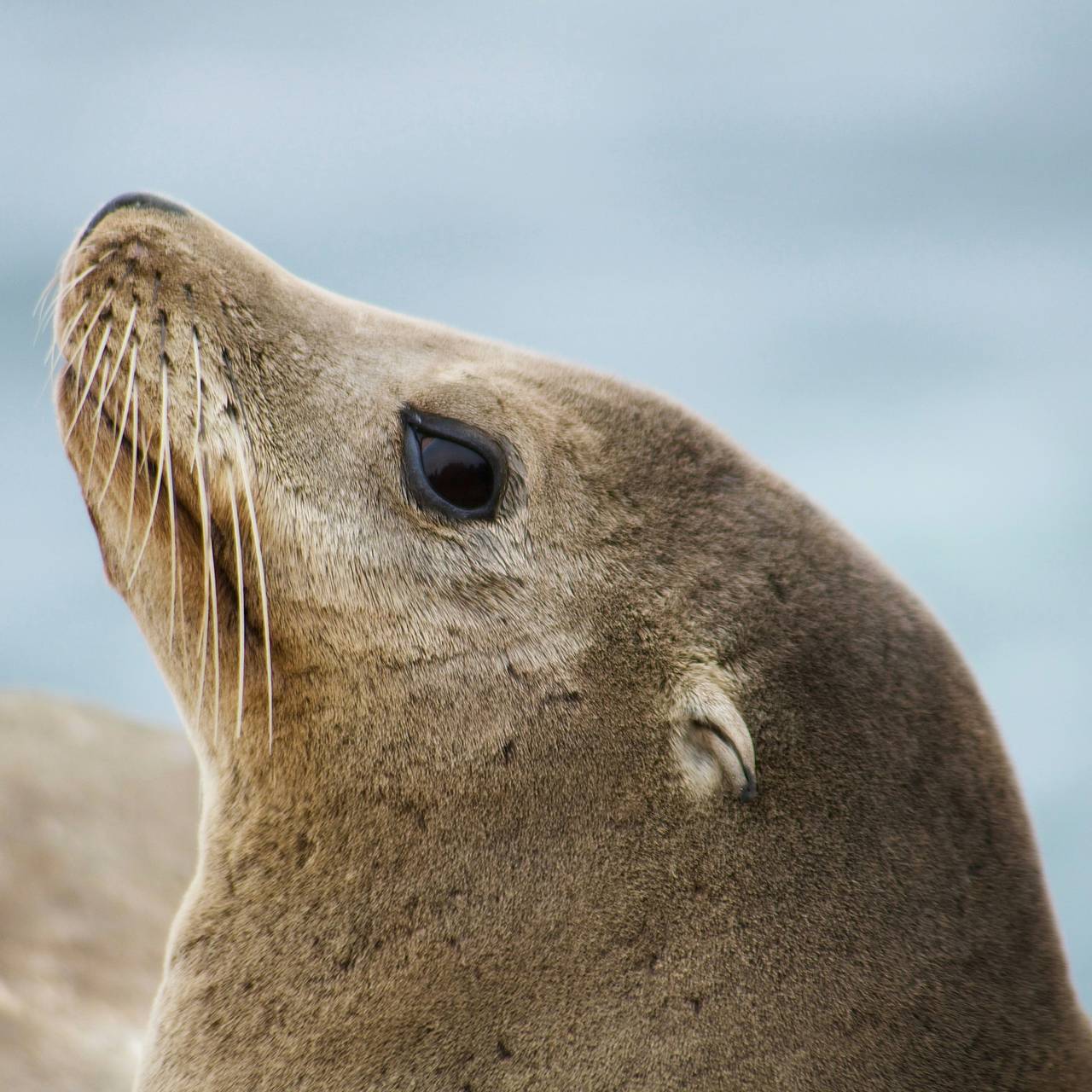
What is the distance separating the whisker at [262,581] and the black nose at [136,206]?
2.03 feet

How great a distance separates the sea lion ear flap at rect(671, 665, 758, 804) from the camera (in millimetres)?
3041

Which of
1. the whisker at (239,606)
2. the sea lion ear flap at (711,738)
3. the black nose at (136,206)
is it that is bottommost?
the sea lion ear flap at (711,738)

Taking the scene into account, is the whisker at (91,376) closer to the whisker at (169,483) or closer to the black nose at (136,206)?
the whisker at (169,483)

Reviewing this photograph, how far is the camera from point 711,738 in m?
3.10

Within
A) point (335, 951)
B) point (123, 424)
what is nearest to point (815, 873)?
point (335, 951)

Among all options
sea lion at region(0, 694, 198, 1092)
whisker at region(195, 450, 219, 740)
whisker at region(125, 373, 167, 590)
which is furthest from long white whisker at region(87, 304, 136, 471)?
sea lion at region(0, 694, 198, 1092)

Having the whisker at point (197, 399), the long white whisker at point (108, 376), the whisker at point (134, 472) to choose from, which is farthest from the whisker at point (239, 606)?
the long white whisker at point (108, 376)

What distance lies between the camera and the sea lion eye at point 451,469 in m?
3.27

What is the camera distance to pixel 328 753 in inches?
126

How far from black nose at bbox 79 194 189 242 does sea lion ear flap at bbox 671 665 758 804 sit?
5.16 ft

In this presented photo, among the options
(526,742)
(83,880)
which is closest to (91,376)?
(526,742)

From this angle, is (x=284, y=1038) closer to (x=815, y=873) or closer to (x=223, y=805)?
(x=223, y=805)

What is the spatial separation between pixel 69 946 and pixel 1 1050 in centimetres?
61

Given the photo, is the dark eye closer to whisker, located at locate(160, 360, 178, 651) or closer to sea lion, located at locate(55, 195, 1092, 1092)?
sea lion, located at locate(55, 195, 1092, 1092)
